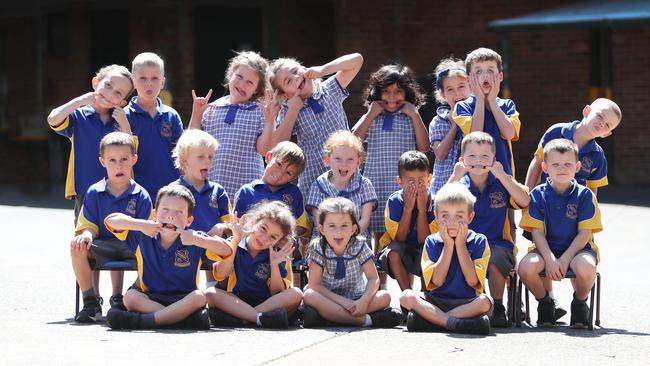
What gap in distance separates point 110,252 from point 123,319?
0.62 meters

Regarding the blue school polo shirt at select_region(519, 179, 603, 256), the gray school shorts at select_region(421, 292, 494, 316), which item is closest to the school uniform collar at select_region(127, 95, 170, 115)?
the gray school shorts at select_region(421, 292, 494, 316)

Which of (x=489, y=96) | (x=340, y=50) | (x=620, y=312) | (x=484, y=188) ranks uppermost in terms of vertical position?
(x=340, y=50)

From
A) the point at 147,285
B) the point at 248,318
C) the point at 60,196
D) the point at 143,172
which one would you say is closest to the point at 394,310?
the point at 248,318

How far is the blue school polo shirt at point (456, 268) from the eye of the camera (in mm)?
7188

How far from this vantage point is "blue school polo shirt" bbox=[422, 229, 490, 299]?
7188 mm

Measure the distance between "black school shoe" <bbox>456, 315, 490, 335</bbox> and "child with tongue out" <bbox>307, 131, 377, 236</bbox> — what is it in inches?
39.2

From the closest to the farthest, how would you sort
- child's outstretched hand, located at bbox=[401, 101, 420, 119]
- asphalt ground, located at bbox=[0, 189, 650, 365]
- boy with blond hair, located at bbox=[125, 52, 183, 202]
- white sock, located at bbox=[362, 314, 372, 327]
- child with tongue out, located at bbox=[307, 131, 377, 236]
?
asphalt ground, located at bbox=[0, 189, 650, 365]
white sock, located at bbox=[362, 314, 372, 327]
child with tongue out, located at bbox=[307, 131, 377, 236]
boy with blond hair, located at bbox=[125, 52, 183, 202]
child's outstretched hand, located at bbox=[401, 101, 420, 119]

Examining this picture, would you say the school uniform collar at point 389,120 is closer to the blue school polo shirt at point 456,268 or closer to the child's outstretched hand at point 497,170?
the child's outstretched hand at point 497,170

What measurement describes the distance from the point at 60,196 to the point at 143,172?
9.10 m

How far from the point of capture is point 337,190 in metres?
7.82

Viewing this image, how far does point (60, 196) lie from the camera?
669 inches

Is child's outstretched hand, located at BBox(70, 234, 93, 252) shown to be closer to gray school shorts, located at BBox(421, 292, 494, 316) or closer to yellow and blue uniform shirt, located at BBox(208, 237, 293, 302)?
yellow and blue uniform shirt, located at BBox(208, 237, 293, 302)

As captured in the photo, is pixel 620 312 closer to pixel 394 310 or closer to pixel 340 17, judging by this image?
pixel 394 310

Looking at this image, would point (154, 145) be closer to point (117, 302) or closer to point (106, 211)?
point (106, 211)
